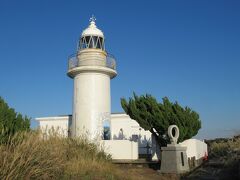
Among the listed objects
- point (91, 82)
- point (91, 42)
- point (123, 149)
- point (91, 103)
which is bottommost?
point (123, 149)

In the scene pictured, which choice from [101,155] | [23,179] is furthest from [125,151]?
[23,179]

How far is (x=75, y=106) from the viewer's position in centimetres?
2214

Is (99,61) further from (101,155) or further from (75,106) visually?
(101,155)

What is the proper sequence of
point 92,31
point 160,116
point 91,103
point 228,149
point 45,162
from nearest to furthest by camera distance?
1. point 45,162
2. point 228,149
3. point 160,116
4. point 91,103
5. point 92,31

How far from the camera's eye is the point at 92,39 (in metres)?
22.1

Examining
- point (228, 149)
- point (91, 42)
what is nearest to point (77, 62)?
point (91, 42)

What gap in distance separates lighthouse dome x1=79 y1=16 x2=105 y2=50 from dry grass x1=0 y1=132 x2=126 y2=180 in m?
10.9

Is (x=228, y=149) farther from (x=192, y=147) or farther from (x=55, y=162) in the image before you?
(x=55, y=162)

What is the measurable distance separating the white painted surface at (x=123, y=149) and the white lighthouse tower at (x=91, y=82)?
101 cm

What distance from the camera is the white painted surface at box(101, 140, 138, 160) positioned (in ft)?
67.5

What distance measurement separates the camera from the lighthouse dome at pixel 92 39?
72.2 ft

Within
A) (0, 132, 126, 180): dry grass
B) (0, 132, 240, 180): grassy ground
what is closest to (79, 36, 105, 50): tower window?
(0, 132, 240, 180): grassy ground

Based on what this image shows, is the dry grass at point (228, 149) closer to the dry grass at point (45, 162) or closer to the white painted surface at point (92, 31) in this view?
the dry grass at point (45, 162)

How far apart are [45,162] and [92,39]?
587 inches
